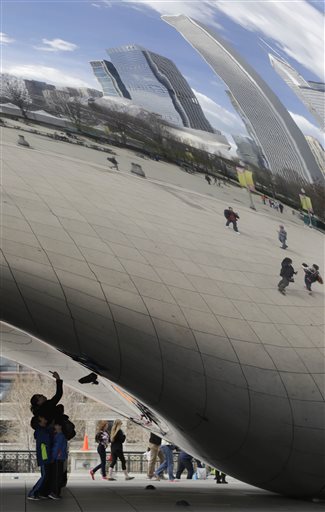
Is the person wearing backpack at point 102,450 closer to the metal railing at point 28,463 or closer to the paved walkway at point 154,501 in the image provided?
the paved walkway at point 154,501

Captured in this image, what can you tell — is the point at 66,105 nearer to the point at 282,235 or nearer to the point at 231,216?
the point at 231,216

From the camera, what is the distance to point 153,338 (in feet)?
24.7

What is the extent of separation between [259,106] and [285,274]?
4.10 feet

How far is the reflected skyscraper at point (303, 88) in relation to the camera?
26.4 ft

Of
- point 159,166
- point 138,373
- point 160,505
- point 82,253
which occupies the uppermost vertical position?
point 159,166

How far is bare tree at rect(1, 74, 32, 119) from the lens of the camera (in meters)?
7.27

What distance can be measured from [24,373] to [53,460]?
52457 millimetres

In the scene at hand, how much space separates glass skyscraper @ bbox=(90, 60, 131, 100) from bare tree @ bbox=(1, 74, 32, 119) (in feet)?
1.65

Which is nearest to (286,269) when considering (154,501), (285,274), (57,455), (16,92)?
(285,274)

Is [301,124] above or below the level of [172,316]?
above

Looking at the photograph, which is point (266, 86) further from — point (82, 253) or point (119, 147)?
point (82, 253)

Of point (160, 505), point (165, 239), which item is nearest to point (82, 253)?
point (165, 239)

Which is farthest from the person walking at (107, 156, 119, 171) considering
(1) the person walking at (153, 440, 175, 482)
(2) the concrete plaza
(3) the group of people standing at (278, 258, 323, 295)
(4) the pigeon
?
(1) the person walking at (153, 440, 175, 482)

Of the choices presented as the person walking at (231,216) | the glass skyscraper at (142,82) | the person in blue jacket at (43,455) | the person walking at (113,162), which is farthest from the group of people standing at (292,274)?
the person in blue jacket at (43,455)
